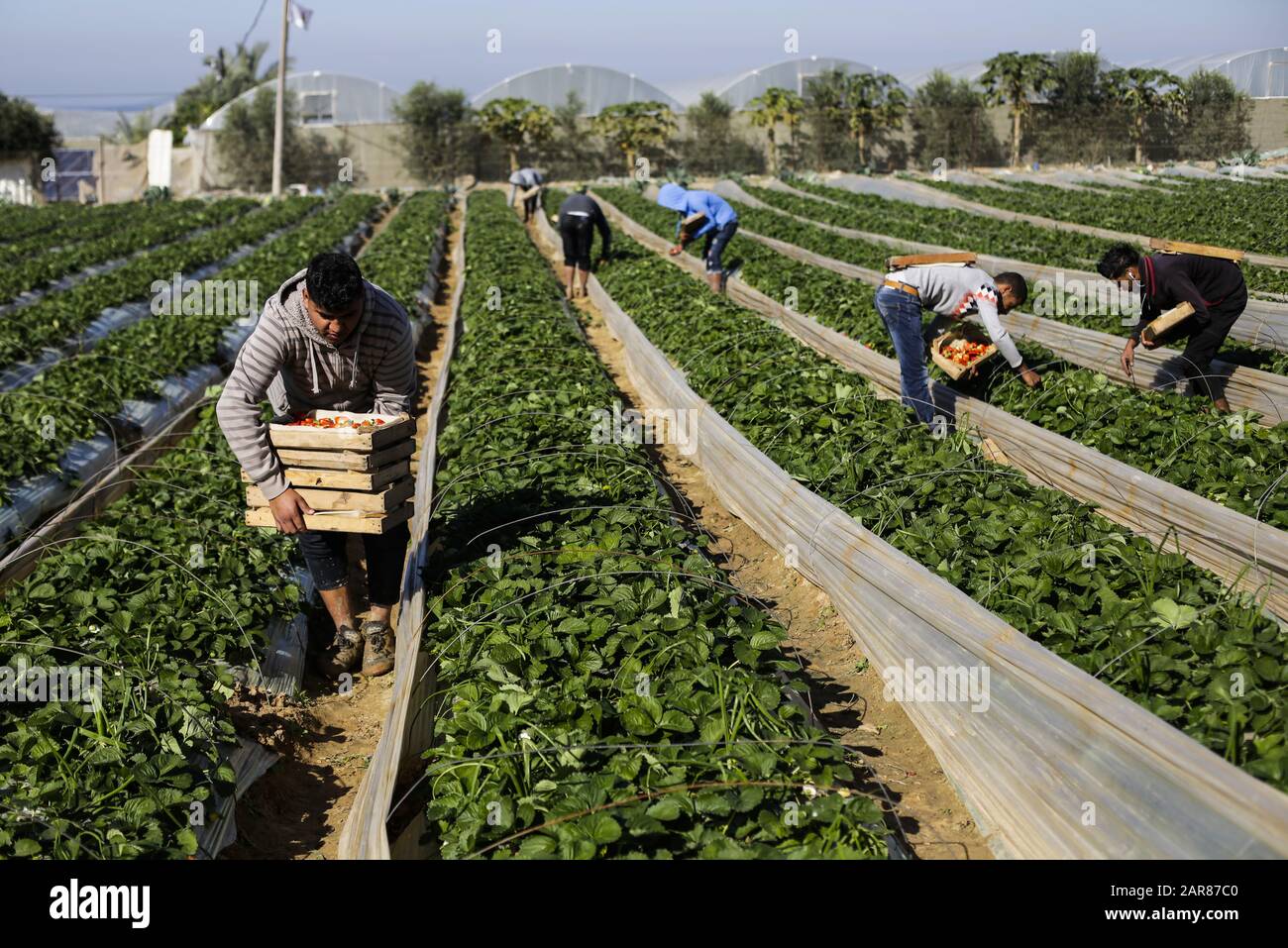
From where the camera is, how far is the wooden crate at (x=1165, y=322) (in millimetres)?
7289

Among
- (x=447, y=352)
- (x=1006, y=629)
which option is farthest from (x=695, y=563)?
(x=447, y=352)

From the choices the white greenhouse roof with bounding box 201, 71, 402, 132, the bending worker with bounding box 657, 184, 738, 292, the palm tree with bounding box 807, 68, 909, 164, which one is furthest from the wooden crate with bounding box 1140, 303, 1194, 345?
the white greenhouse roof with bounding box 201, 71, 402, 132

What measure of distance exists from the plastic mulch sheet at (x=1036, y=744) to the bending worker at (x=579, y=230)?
10.0 metres

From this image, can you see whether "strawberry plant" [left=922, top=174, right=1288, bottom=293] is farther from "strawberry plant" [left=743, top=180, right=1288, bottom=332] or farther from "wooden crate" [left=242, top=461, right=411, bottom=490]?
"wooden crate" [left=242, top=461, right=411, bottom=490]

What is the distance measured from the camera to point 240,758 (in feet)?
13.9

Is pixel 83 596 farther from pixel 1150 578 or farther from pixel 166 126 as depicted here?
pixel 166 126

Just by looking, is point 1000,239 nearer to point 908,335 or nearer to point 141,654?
point 908,335

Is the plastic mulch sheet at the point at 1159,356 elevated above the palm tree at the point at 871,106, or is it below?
below

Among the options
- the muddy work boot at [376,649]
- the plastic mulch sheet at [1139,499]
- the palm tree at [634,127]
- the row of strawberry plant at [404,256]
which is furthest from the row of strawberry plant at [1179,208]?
the palm tree at [634,127]

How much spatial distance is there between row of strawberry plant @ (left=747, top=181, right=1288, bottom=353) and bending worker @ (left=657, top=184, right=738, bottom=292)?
318 centimetres

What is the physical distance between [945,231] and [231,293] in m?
13.2

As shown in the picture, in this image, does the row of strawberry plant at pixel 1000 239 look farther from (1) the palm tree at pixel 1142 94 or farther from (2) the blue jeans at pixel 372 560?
(1) the palm tree at pixel 1142 94

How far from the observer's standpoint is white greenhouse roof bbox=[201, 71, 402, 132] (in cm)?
5547
